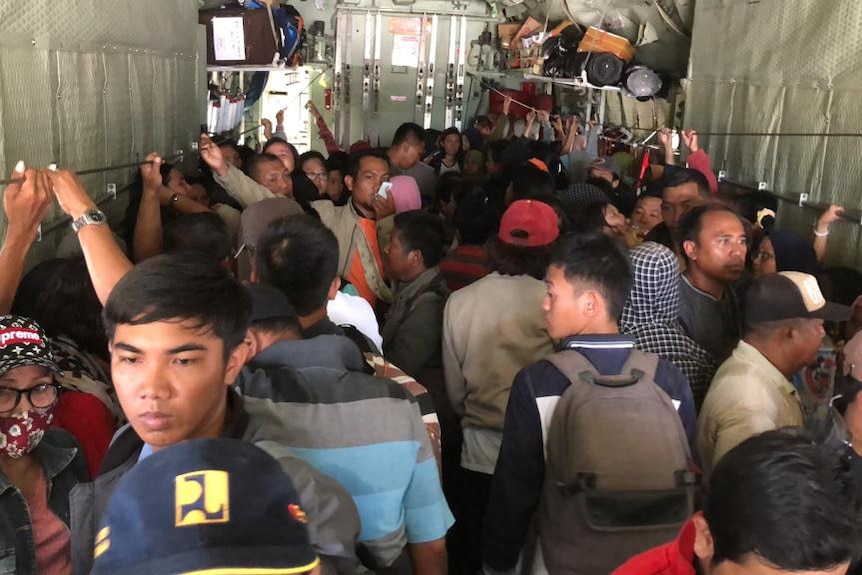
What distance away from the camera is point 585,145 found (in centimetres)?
606

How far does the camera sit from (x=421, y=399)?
1796 millimetres

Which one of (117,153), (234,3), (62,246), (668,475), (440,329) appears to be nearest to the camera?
(668,475)

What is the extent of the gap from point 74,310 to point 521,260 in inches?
49.8

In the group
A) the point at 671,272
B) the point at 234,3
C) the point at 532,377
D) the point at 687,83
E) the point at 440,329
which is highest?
the point at 234,3

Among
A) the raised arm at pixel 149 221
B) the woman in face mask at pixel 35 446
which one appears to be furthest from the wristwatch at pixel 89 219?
the raised arm at pixel 149 221

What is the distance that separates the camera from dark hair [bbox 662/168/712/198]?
3.35m

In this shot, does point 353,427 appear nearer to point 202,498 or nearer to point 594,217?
point 202,498

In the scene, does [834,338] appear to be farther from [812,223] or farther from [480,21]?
[480,21]

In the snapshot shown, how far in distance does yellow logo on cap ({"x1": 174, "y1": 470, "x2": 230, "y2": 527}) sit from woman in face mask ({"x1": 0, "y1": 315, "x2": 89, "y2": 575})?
0.71m

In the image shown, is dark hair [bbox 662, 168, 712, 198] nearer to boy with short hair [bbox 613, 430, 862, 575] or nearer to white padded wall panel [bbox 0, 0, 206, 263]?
white padded wall panel [bbox 0, 0, 206, 263]

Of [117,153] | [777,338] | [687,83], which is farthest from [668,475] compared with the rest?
[687,83]

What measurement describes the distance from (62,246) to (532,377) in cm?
158

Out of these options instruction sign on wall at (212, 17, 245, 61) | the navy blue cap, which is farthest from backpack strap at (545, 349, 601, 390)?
instruction sign on wall at (212, 17, 245, 61)

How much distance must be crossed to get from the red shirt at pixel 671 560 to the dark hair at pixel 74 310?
126cm
